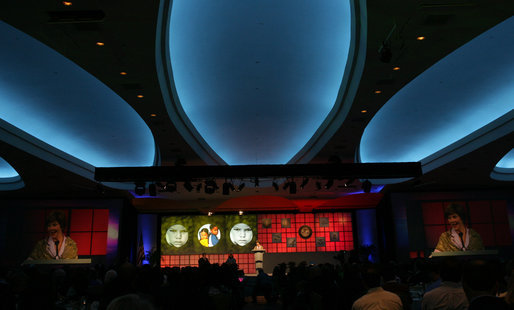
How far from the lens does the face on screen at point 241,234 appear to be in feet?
69.5

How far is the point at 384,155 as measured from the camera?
52.3 ft

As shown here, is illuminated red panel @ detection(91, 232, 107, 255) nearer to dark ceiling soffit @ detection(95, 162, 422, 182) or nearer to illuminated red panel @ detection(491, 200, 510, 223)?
dark ceiling soffit @ detection(95, 162, 422, 182)

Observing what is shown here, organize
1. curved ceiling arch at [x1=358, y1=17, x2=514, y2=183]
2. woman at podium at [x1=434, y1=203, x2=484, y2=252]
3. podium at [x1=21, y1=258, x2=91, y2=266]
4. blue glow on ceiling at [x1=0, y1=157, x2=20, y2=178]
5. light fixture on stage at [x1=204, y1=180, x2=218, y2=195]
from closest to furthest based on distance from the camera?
curved ceiling arch at [x1=358, y1=17, x2=514, y2=183] < light fixture on stage at [x1=204, y1=180, x2=218, y2=195] < blue glow on ceiling at [x1=0, y1=157, x2=20, y2=178] < podium at [x1=21, y1=258, x2=91, y2=266] < woman at podium at [x1=434, y1=203, x2=484, y2=252]

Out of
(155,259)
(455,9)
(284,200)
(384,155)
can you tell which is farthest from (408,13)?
(155,259)

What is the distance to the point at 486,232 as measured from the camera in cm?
1877

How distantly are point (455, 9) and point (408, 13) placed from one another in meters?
0.65

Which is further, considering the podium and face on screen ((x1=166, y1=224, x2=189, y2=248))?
face on screen ((x1=166, y1=224, x2=189, y2=248))

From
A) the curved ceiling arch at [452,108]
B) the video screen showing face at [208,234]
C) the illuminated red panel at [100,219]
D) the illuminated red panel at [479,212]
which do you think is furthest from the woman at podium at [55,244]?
the illuminated red panel at [479,212]

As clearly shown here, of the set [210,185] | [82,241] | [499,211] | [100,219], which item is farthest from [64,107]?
[499,211]

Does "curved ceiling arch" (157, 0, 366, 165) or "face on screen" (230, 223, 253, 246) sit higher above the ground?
"curved ceiling arch" (157, 0, 366, 165)

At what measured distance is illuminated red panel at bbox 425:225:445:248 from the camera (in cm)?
1881

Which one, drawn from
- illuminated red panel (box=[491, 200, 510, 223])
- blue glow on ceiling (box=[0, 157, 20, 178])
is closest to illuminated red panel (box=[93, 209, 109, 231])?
blue glow on ceiling (box=[0, 157, 20, 178])

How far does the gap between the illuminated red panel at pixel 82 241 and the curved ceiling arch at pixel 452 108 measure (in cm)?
1249

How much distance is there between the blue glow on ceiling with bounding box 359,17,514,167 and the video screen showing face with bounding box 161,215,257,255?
8030mm
